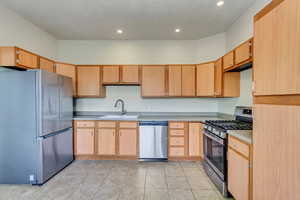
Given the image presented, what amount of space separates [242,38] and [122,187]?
3369 millimetres

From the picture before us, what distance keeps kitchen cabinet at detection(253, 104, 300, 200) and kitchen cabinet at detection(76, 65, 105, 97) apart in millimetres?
3358

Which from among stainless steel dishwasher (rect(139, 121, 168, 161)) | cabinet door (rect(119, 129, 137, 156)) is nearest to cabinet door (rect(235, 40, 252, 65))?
stainless steel dishwasher (rect(139, 121, 168, 161))

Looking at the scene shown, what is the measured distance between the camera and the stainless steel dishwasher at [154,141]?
361 centimetres

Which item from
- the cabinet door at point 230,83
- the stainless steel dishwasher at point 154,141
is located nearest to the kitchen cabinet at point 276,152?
the cabinet door at point 230,83

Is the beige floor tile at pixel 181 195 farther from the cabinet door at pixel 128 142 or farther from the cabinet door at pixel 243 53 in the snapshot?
the cabinet door at pixel 243 53

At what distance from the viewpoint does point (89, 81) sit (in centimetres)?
401

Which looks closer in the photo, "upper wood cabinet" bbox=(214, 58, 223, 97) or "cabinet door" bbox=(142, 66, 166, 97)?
"upper wood cabinet" bbox=(214, 58, 223, 97)

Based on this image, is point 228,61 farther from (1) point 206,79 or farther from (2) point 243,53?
(1) point 206,79

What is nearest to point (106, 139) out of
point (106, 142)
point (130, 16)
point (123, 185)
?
point (106, 142)

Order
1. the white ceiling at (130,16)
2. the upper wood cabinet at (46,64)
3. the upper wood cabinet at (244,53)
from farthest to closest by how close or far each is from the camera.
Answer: the upper wood cabinet at (46,64)
the white ceiling at (130,16)
the upper wood cabinet at (244,53)

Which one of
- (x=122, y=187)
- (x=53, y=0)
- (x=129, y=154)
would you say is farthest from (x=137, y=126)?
(x=53, y=0)

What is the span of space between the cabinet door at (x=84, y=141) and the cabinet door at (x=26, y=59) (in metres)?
1.59

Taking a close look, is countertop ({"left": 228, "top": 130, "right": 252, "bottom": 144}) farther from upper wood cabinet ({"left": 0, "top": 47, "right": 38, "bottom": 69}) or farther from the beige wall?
the beige wall

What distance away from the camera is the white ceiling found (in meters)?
2.72
